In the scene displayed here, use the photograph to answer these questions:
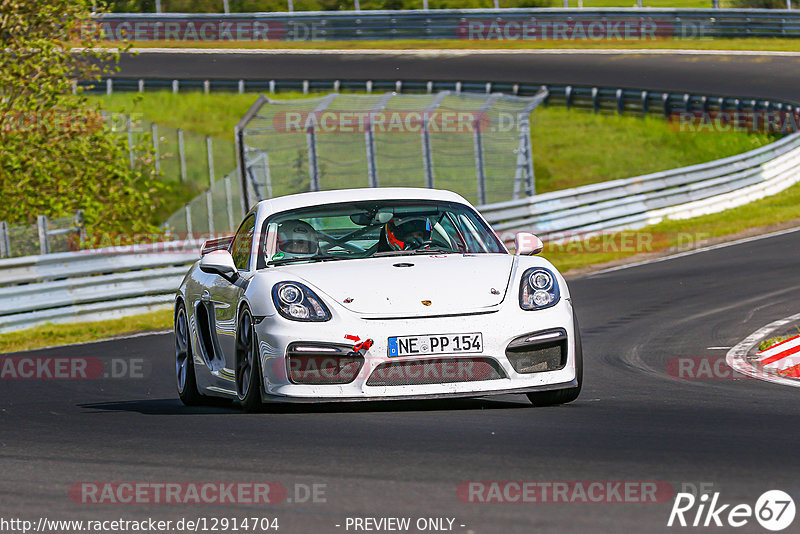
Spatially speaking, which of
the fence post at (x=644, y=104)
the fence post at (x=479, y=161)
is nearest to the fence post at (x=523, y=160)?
the fence post at (x=479, y=161)

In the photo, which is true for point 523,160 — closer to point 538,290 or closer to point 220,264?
point 220,264

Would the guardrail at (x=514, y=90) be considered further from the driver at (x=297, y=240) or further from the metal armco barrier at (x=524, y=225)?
the driver at (x=297, y=240)

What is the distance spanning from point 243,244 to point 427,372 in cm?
207

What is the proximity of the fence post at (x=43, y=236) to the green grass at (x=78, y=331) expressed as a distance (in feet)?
3.58

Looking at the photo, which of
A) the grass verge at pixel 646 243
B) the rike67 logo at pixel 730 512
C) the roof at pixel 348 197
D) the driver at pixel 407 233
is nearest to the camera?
the rike67 logo at pixel 730 512

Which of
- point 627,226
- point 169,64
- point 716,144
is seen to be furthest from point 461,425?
point 169,64

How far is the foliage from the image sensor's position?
70.4ft

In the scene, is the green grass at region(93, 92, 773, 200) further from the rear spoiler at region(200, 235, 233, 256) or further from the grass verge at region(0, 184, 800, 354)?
the rear spoiler at region(200, 235, 233, 256)

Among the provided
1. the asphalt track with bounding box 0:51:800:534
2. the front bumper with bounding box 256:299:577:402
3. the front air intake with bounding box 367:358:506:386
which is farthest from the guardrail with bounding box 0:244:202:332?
the front air intake with bounding box 367:358:506:386

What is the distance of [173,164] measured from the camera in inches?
1433

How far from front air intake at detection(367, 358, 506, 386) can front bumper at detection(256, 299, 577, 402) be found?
0.05 ft

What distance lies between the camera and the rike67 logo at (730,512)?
14.7 feet

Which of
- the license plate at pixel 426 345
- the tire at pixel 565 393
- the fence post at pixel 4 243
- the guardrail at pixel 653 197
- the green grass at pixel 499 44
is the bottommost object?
the green grass at pixel 499 44

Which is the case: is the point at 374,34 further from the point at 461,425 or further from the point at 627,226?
the point at 461,425
